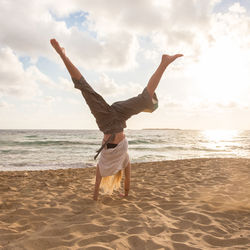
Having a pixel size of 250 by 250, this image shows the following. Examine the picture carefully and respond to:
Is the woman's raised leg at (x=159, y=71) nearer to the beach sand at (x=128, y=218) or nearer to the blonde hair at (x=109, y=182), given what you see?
the blonde hair at (x=109, y=182)

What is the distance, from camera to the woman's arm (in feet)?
11.0

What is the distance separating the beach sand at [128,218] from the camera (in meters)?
2.30

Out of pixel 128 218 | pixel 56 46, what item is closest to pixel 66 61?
pixel 56 46

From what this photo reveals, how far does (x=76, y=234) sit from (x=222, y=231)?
1.71 m

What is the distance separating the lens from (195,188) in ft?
16.0

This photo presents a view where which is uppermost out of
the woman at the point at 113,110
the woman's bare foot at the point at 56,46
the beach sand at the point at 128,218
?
the woman's bare foot at the point at 56,46

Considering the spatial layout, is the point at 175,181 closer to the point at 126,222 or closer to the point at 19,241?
the point at 126,222

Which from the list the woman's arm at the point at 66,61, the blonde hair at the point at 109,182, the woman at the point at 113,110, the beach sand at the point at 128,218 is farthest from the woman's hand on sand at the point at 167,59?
the beach sand at the point at 128,218

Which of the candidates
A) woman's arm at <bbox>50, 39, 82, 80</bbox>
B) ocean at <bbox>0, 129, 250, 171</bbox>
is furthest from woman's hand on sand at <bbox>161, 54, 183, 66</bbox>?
ocean at <bbox>0, 129, 250, 171</bbox>

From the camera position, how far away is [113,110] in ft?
11.9

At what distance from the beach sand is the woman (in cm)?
70

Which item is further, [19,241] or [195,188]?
[195,188]

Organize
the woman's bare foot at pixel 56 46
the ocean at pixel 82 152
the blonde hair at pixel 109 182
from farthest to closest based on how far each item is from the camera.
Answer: the ocean at pixel 82 152 < the blonde hair at pixel 109 182 < the woman's bare foot at pixel 56 46

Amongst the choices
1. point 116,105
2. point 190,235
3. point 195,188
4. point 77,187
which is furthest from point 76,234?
point 195,188
